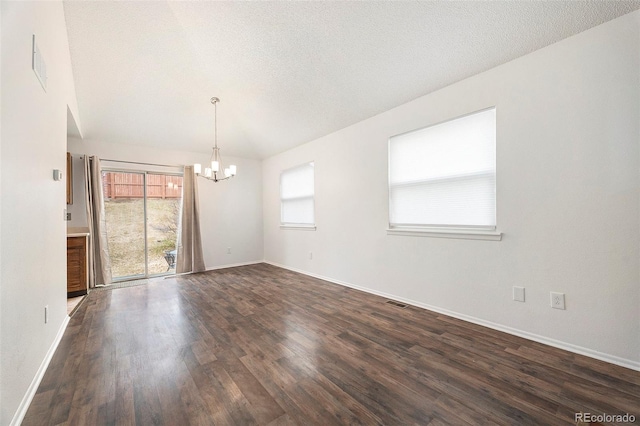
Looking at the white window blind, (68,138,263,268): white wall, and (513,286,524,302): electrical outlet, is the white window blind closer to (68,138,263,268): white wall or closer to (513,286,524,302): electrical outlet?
(513,286,524,302): electrical outlet

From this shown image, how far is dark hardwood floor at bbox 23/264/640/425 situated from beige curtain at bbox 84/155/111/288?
1.73 metres

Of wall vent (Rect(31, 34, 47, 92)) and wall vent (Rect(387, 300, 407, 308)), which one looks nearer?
wall vent (Rect(31, 34, 47, 92))

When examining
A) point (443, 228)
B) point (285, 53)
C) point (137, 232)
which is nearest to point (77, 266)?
point (137, 232)

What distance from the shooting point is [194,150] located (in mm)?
5531

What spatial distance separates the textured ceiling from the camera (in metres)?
2.27

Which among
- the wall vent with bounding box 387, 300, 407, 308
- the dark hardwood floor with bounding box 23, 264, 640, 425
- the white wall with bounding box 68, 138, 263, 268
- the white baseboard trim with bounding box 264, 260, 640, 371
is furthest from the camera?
the white wall with bounding box 68, 138, 263, 268

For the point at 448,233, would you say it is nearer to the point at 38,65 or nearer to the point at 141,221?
the point at 38,65

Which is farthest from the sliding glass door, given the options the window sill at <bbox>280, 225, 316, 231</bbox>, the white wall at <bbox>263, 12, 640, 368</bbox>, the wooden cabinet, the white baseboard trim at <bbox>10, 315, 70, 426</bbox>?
the white wall at <bbox>263, 12, 640, 368</bbox>

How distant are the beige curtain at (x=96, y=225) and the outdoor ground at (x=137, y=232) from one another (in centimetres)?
21

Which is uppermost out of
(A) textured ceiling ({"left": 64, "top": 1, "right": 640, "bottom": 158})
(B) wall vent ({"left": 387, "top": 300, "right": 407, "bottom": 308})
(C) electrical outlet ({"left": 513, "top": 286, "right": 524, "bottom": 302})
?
(A) textured ceiling ({"left": 64, "top": 1, "right": 640, "bottom": 158})

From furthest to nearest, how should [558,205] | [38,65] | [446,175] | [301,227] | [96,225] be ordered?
[301,227], [96,225], [446,175], [558,205], [38,65]

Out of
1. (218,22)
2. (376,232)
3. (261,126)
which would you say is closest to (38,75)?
(218,22)

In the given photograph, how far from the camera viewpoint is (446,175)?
9.90ft

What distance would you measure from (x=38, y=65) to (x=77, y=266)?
3.19 meters
